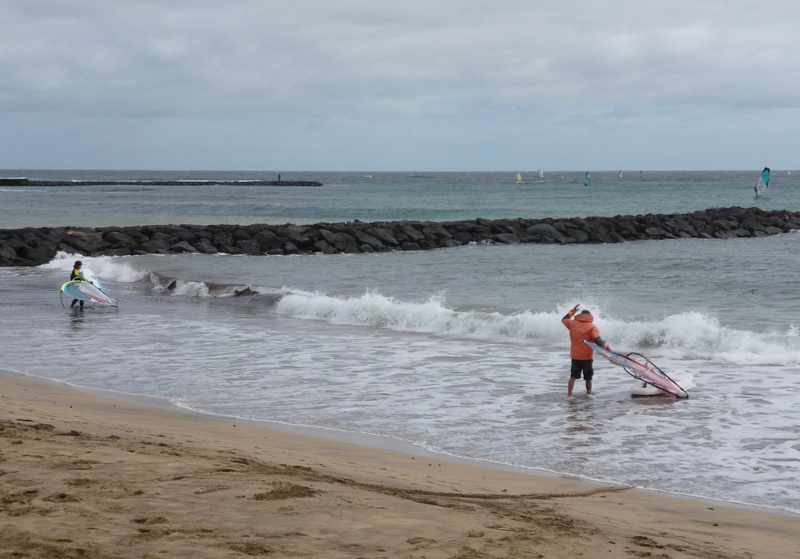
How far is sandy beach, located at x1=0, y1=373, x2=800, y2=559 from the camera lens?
4.86m

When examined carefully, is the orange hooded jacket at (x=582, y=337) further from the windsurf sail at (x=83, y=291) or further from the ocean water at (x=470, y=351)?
→ the windsurf sail at (x=83, y=291)

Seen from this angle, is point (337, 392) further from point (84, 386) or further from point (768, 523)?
point (768, 523)

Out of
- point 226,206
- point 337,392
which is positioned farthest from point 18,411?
point 226,206

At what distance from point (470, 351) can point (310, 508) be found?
9666mm

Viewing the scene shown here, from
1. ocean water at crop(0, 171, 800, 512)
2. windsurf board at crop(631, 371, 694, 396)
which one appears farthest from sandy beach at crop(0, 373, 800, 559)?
windsurf board at crop(631, 371, 694, 396)

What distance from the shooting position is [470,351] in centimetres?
1502

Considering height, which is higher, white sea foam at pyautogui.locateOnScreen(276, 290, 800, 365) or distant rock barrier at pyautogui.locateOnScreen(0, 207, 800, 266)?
distant rock barrier at pyautogui.locateOnScreen(0, 207, 800, 266)

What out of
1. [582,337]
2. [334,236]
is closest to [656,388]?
[582,337]

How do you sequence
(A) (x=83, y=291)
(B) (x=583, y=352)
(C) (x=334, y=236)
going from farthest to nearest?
1. (C) (x=334, y=236)
2. (A) (x=83, y=291)
3. (B) (x=583, y=352)

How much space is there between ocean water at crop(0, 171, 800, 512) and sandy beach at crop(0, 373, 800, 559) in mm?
1010

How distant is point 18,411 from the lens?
892cm

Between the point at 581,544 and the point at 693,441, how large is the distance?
4.38m

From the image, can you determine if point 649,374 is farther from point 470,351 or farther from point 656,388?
point 470,351

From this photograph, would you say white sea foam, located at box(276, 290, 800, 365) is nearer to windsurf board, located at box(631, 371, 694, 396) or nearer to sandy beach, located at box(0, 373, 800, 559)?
windsurf board, located at box(631, 371, 694, 396)
